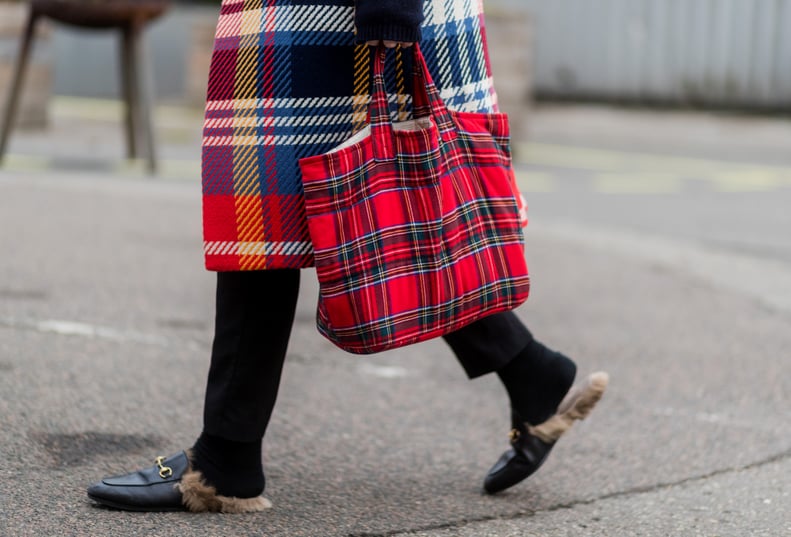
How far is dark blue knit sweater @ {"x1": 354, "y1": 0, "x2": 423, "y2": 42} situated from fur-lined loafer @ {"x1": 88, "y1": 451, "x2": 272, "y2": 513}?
92 cm

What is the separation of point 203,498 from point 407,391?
3.95 ft

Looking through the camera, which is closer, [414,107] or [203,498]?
[414,107]

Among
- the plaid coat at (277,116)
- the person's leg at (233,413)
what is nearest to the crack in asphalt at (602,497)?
the person's leg at (233,413)

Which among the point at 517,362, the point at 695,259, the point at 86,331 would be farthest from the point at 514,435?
the point at 695,259

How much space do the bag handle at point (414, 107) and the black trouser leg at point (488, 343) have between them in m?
0.45

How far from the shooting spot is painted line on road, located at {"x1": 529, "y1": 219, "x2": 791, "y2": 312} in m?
5.24

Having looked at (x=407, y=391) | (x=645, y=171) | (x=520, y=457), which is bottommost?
(x=645, y=171)

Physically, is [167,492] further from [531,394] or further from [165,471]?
[531,394]

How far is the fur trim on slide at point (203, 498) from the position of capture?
2451 mm

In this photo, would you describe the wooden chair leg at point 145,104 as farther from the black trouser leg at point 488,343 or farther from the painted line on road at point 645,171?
the black trouser leg at point 488,343

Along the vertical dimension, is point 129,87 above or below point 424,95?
below

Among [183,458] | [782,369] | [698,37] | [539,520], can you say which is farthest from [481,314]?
[698,37]

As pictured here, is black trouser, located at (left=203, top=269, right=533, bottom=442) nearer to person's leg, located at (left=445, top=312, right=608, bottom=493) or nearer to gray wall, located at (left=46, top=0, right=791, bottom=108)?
person's leg, located at (left=445, top=312, right=608, bottom=493)

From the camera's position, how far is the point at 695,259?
5871mm
